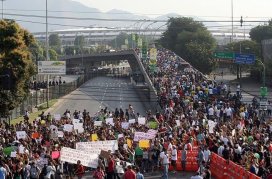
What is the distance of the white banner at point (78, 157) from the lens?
22.7 metres

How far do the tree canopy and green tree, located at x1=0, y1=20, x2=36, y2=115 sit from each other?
216 feet

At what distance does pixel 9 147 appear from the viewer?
86.0 ft

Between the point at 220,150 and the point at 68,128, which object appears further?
the point at 68,128

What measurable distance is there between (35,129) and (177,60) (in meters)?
49.7

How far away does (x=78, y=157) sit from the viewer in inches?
909

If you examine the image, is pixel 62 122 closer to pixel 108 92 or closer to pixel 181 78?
pixel 181 78

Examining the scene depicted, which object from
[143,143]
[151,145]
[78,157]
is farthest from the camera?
[151,145]

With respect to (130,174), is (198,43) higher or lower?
higher

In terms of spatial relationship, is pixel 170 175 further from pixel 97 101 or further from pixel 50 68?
pixel 97 101

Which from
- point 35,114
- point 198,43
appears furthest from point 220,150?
point 198,43

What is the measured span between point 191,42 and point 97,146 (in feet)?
296

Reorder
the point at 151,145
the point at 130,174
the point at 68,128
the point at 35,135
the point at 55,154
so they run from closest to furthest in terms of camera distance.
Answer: the point at 130,174
the point at 55,154
the point at 151,145
the point at 35,135
the point at 68,128

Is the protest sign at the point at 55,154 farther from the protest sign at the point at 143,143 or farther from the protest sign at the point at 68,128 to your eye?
the protest sign at the point at 68,128

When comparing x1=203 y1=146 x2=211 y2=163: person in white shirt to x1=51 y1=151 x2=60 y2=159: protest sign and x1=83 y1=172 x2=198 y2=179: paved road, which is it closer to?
x1=83 y1=172 x2=198 y2=179: paved road
